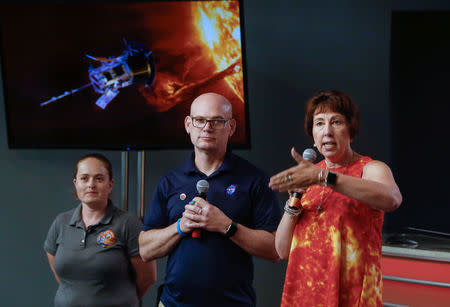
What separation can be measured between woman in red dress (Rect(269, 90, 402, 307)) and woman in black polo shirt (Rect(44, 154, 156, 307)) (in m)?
1.20

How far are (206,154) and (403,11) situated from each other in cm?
176

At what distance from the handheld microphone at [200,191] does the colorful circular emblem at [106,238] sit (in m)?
0.85

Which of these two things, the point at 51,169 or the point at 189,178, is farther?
the point at 51,169

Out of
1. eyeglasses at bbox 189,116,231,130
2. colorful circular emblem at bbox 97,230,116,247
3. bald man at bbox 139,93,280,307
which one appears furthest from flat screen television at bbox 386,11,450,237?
colorful circular emblem at bbox 97,230,116,247

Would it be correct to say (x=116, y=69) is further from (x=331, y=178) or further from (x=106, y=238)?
(x=331, y=178)

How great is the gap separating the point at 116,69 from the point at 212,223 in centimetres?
160

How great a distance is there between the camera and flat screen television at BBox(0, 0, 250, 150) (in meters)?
2.91

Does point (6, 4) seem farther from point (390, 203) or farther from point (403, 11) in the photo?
point (390, 203)

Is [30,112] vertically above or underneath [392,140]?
Answer: above

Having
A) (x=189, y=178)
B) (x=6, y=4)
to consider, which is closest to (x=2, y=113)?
(x=6, y=4)

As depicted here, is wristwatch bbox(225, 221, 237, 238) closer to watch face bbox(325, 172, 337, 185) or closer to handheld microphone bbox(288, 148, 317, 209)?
handheld microphone bbox(288, 148, 317, 209)

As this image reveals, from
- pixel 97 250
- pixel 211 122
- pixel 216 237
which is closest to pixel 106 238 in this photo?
pixel 97 250

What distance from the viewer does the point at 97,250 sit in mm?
2564

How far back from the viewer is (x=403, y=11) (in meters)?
2.99
